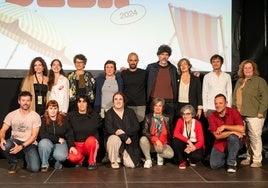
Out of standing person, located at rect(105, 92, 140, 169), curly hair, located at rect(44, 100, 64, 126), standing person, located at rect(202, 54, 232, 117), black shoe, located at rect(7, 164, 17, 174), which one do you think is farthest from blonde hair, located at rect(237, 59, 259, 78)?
black shoe, located at rect(7, 164, 17, 174)

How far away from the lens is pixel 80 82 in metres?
4.69

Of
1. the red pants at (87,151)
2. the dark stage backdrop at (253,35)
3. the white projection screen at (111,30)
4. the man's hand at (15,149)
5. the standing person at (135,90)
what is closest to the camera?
the man's hand at (15,149)

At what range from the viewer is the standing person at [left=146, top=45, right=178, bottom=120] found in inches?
187

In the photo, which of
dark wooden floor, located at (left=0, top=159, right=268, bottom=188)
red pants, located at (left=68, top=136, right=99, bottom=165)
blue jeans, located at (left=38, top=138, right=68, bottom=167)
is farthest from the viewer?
red pants, located at (left=68, top=136, right=99, bottom=165)

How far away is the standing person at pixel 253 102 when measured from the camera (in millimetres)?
4559

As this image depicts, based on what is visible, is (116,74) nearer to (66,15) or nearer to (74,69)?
(74,69)

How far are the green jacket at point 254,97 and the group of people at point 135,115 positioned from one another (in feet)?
0.04

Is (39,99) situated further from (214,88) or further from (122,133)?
(214,88)

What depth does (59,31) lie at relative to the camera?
16.9 feet

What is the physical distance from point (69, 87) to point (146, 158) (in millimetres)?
1282

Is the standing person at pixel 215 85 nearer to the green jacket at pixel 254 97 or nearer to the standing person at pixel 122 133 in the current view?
the green jacket at pixel 254 97

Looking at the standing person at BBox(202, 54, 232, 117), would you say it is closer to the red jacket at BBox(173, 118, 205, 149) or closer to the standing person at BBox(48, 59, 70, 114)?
the red jacket at BBox(173, 118, 205, 149)

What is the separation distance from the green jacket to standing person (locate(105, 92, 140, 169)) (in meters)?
1.35

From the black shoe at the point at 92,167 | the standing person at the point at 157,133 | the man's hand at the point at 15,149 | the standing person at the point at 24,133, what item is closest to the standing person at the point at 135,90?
the standing person at the point at 157,133
